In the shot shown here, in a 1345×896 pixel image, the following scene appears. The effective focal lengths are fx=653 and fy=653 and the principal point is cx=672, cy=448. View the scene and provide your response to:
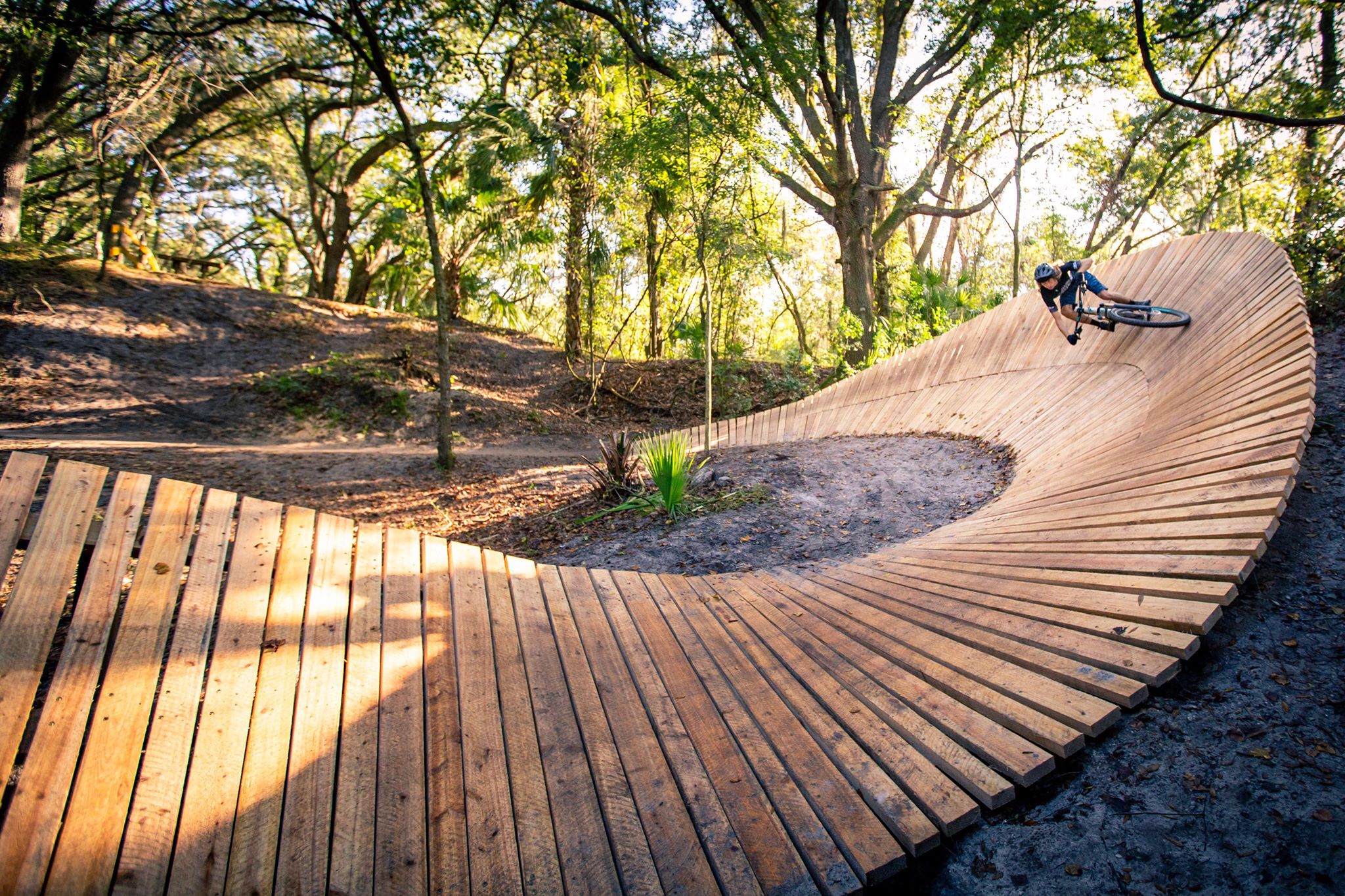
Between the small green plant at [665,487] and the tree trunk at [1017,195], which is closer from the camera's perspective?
the small green plant at [665,487]

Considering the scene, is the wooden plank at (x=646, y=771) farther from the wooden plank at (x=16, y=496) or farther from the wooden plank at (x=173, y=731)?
the wooden plank at (x=16, y=496)

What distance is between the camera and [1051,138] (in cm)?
1537

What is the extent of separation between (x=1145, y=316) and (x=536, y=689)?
6436 mm

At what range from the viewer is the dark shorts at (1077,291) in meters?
6.04

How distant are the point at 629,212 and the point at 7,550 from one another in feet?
42.9

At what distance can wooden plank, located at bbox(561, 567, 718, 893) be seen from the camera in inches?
68.7

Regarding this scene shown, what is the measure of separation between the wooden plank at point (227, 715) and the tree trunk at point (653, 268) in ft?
36.1

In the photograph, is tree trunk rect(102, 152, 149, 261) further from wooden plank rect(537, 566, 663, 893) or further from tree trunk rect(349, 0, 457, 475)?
Answer: wooden plank rect(537, 566, 663, 893)

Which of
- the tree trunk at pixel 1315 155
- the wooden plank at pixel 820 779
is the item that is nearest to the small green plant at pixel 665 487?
the wooden plank at pixel 820 779

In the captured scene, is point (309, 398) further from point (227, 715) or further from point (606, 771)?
point (606, 771)

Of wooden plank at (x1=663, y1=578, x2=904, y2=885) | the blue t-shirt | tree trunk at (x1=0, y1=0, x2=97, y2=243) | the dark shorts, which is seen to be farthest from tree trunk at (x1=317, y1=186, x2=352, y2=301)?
wooden plank at (x1=663, y1=578, x2=904, y2=885)

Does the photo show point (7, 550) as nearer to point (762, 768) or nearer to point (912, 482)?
point (762, 768)

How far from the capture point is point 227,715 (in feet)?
6.43

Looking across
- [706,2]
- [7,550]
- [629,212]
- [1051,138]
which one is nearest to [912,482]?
[7,550]
